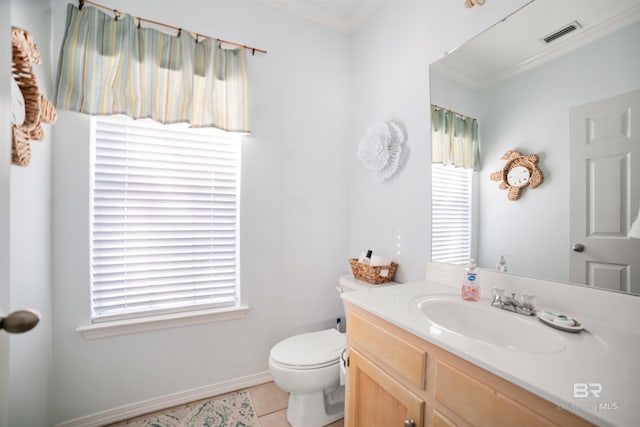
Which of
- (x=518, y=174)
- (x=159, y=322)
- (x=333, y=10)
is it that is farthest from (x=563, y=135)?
(x=159, y=322)

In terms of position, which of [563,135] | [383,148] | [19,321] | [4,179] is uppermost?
[383,148]

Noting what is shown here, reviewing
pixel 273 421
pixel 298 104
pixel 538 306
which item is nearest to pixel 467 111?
pixel 538 306

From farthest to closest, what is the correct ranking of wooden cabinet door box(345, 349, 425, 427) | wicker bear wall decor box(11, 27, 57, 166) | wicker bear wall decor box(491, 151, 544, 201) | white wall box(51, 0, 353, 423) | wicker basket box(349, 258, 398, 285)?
1. wicker basket box(349, 258, 398, 285)
2. white wall box(51, 0, 353, 423)
3. wicker bear wall decor box(491, 151, 544, 201)
4. wooden cabinet door box(345, 349, 425, 427)
5. wicker bear wall decor box(11, 27, 57, 166)

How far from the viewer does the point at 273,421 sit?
156cm

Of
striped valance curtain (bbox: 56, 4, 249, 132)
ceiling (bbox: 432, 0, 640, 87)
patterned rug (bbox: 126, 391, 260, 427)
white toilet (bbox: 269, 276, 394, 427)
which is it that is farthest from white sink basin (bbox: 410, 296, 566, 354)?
striped valance curtain (bbox: 56, 4, 249, 132)

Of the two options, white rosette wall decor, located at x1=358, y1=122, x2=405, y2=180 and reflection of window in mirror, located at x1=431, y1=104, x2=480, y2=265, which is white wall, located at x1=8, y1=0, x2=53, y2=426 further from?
reflection of window in mirror, located at x1=431, y1=104, x2=480, y2=265

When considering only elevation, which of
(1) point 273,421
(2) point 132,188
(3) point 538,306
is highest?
(2) point 132,188

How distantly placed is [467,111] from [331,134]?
104 centimetres

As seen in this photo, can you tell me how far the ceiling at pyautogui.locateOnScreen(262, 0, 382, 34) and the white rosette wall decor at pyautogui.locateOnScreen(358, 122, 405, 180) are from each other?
0.90 meters

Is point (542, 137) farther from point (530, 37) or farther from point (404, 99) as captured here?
point (404, 99)

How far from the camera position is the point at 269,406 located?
1.68m

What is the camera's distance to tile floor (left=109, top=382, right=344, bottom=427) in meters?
1.55

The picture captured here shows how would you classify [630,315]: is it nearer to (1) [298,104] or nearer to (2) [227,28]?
(1) [298,104]

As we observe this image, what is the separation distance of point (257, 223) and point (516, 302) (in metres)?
1.50
